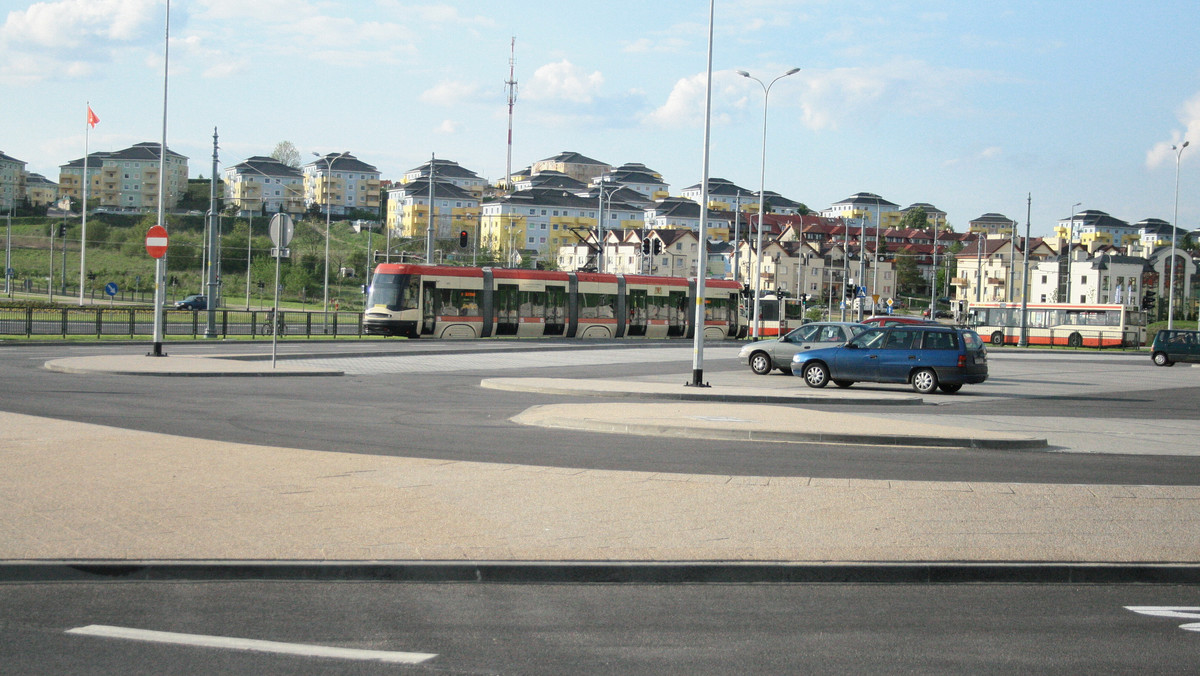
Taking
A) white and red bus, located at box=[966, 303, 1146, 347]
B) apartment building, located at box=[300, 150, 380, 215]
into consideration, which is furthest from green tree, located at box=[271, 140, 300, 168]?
white and red bus, located at box=[966, 303, 1146, 347]

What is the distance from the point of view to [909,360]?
24547 mm

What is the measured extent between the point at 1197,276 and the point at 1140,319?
7696cm

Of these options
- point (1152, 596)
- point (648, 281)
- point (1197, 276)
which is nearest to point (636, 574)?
point (1152, 596)

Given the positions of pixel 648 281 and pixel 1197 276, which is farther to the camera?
pixel 1197 276

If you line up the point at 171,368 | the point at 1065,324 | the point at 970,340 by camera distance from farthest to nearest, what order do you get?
the point at 1065,324, the point at 970,340, the point at 171,368

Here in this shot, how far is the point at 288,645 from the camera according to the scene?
209 inches

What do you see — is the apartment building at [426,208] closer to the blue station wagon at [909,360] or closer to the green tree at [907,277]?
the green tree at [907,277]

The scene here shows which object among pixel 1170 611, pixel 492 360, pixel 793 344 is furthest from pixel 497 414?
pixel 492 360

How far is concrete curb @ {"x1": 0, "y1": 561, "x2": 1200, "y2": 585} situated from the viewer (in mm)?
6461

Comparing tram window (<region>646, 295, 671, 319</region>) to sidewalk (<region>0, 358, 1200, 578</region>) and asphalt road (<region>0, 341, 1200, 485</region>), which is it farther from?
sidewalk (<region>0, 358, 1200, 578</region>)

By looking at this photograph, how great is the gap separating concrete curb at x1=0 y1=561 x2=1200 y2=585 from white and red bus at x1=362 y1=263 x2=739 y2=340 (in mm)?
36852

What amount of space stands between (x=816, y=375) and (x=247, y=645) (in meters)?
21.0

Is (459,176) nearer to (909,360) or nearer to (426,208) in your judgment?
(426,208)

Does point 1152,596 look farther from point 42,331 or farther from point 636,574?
Answer: point 42,331
